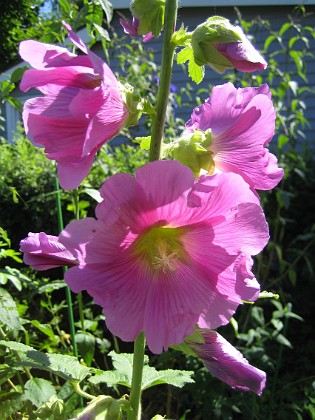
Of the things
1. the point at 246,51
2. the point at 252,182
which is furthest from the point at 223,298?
the point at 246,51

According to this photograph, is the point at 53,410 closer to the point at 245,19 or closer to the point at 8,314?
the point at 8,314

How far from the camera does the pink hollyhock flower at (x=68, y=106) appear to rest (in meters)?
0.65

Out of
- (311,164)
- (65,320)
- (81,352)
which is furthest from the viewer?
(311,164)

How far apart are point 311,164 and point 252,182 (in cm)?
356

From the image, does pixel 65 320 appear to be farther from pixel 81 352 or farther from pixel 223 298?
pixel 223 298

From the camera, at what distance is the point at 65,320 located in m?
3.25

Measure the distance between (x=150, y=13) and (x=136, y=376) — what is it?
539 mm

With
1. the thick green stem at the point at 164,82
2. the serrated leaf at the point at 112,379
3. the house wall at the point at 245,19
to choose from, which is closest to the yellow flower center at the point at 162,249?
the thick green stem at the point at 164,82

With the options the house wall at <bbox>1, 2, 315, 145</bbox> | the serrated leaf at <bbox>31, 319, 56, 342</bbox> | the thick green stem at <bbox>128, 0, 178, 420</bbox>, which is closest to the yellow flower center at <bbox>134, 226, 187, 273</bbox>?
the thick green stem at <bbox>128, 0, 178, 420</bbox>

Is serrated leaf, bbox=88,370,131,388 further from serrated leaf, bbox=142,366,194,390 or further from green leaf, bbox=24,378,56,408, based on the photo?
green leaf, bbox=24,378,56,408

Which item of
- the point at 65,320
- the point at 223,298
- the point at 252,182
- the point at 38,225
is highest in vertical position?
the point at 252,182

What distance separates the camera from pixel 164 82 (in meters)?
0.74

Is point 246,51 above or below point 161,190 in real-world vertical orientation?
above

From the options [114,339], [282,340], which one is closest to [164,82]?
[114,339]
